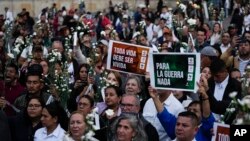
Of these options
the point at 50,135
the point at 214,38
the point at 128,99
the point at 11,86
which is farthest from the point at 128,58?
the point at 214,38

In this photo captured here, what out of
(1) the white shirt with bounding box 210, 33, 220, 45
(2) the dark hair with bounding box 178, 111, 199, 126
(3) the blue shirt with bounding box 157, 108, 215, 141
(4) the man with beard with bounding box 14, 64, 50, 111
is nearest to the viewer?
(2) the dark hair with bounding box 178, 111, 199, 126

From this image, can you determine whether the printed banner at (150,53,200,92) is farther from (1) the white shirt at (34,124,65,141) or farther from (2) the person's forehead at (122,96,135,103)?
(1) the white shirt at (34,124,65,141)

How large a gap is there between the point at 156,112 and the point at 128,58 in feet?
9.51

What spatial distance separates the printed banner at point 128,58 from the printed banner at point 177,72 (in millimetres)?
2092

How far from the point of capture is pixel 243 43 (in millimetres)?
14148

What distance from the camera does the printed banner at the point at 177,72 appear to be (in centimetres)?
974

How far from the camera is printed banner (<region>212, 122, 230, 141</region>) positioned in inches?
328

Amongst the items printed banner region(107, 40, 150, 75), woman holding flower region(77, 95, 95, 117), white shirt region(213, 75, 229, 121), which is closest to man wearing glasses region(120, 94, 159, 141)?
woman holding flower region(77, 95, 95, 117)

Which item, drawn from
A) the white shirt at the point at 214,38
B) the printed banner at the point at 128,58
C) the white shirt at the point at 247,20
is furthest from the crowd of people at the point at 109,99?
the white shirt at the point at 247,20

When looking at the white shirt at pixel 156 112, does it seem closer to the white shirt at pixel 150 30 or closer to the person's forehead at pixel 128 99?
the person's forehead at pixel 128 99

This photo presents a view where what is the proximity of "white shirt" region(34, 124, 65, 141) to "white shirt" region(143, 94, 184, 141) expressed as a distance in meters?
0.96

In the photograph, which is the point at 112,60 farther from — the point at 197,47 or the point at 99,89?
the point at 197,47

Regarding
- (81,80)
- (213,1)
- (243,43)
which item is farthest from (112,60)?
(213,1)

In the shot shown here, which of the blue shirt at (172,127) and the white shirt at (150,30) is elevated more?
the white shirt at (150,30)
